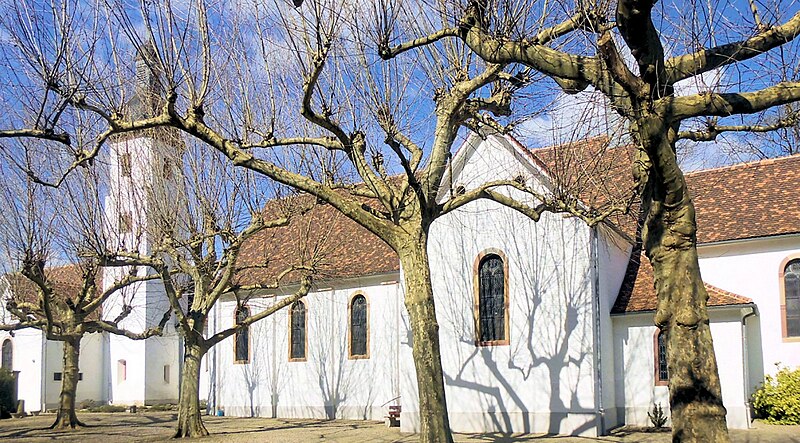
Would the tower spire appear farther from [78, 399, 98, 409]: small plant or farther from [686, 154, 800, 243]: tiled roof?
[78, 399, 98, 409]: small plant

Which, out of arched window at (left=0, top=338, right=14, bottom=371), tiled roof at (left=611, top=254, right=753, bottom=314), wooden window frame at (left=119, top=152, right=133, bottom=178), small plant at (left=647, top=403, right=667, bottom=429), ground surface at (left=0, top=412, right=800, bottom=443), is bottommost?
ground surface at (left=0, top=412, right=800, bottom=443)

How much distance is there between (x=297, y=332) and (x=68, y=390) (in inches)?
310

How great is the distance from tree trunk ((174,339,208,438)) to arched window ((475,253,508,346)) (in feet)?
25.0

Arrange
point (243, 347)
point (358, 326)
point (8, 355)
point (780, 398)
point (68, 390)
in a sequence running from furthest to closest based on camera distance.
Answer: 1. point (8, 355)
2. point (243, 347)
3. point (358, 326)
4. point (68, 390)
5. point (780, 398)

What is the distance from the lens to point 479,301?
20.7 meters

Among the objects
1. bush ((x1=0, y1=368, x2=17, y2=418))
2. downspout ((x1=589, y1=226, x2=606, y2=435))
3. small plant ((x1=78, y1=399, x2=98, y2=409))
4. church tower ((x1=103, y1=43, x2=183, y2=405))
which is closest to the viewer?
church tower ((x1=103, y1=43, x2=183, y2=405))

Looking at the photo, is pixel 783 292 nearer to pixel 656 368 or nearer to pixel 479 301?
pixel 656 368

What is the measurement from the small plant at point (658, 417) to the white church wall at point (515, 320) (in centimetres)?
175

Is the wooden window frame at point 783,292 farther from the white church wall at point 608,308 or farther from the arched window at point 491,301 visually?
the arched window at point 491,301

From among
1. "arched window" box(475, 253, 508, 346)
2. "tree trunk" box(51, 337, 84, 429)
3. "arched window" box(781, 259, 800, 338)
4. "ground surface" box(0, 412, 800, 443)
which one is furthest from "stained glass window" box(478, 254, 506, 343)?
"tree trunk" box(51, 337, 84, 429)

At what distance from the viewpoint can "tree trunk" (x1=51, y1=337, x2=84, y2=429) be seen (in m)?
25.2

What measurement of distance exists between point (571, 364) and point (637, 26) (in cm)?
1326

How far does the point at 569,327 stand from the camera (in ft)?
63.4

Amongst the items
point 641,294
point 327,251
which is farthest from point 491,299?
point 327,251
